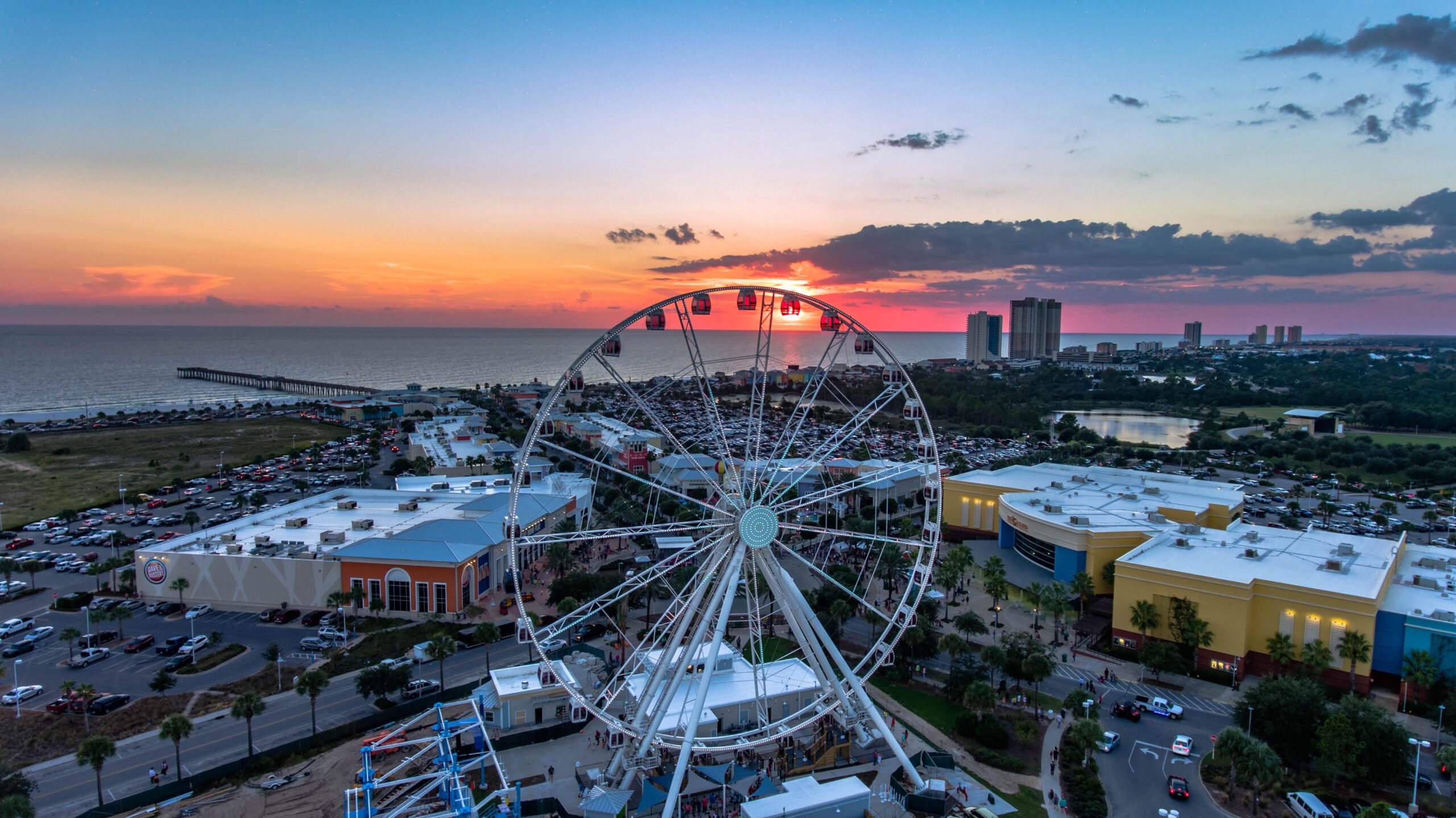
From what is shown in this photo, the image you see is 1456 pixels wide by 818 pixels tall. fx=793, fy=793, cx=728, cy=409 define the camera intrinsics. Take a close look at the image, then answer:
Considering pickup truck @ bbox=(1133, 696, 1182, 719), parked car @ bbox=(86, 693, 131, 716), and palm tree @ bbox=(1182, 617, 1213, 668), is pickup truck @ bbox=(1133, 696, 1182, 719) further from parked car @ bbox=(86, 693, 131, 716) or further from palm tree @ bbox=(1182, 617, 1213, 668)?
parked car @ bbox=(86, 693, 131, 716)

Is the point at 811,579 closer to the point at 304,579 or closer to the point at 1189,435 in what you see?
the point at 304,579

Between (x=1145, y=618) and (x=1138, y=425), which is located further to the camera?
(x=1138, y=425)

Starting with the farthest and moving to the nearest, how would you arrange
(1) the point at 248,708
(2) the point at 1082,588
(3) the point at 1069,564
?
(3) the point at 1069,564, (2) the point at 1082,588, (1) the point at 248,708

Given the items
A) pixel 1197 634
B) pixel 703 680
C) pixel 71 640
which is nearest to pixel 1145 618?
pixel 1197 634

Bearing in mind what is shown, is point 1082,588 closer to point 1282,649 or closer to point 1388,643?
point 1282,649

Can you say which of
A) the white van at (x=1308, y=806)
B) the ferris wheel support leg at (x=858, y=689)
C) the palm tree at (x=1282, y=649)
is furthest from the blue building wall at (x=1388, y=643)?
the ferris wheel support leg at (x=858, y=689)

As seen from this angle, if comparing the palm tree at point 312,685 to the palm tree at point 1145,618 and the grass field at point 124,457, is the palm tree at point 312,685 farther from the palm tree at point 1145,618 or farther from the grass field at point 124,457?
the grass field at point 124,457
